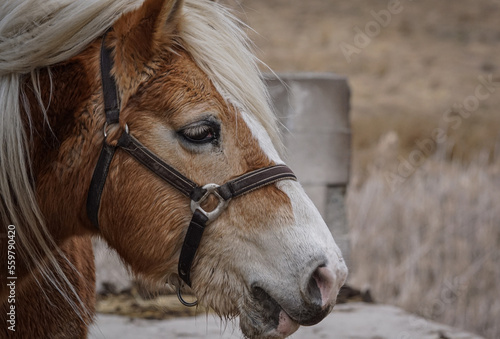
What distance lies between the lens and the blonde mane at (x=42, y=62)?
2.00 m

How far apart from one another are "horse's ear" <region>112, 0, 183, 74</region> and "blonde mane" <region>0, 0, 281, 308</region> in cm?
7

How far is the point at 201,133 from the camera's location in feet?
6.51

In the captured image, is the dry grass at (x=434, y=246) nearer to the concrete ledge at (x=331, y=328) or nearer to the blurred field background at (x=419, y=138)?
the blurred field background at (x=419, y=138)

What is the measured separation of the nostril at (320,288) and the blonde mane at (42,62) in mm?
576

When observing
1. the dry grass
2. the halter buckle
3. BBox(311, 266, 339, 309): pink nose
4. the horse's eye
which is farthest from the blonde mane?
the dry grass

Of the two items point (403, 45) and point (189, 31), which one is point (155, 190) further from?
point (403, 45)

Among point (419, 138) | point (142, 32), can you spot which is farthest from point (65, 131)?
point (419, 138)

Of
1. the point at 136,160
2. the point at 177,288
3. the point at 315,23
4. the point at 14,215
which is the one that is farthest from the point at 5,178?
the point at 315,23

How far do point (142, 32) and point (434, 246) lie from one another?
4.71m

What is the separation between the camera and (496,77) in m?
13.8

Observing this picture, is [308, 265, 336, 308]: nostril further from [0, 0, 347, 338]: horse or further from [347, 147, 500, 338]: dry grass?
[347, 147, 500, 338]: dry grass

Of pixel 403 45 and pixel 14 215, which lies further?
pixel 403 45

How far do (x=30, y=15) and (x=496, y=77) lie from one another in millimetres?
13618

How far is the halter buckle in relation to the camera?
1.97 meters
